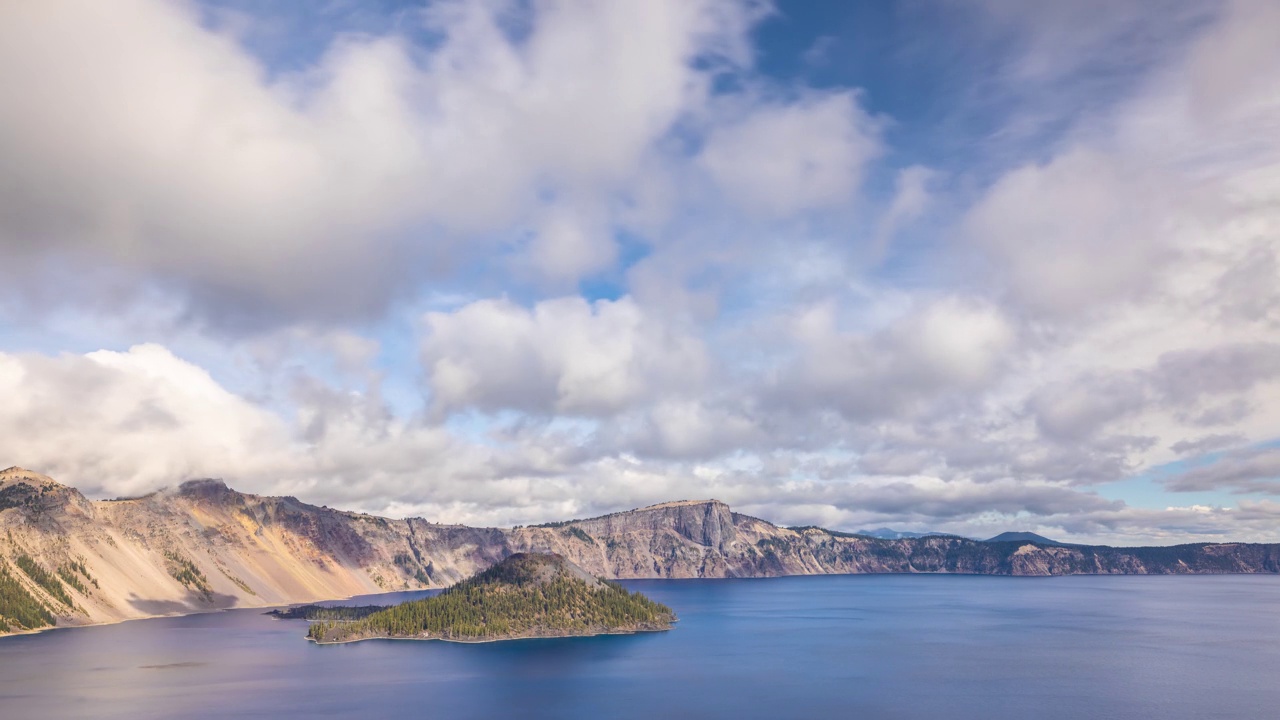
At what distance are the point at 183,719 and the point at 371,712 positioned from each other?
4073 centimetres

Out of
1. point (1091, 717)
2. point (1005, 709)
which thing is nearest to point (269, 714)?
point (1005, 709)

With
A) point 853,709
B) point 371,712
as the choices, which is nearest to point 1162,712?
point 853,709

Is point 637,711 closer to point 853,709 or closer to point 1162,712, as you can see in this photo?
Result: point 853,709

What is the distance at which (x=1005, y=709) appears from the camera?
646ft

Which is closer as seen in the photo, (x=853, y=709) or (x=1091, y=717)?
(x=1091, y=717)

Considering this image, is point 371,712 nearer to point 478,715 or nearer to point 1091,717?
point 478,715

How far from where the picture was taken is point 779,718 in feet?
621

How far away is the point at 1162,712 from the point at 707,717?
10313 cm

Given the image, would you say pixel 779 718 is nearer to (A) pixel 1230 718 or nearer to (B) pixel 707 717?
(B) pixel 707 717

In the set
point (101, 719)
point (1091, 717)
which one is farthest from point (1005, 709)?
point (101, 719)

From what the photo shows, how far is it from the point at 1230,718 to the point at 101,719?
9864 inches

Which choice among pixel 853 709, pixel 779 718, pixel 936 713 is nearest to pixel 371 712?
pixel 779 718

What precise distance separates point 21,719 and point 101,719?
18183 millimetres

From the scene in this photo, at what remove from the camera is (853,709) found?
199 m
